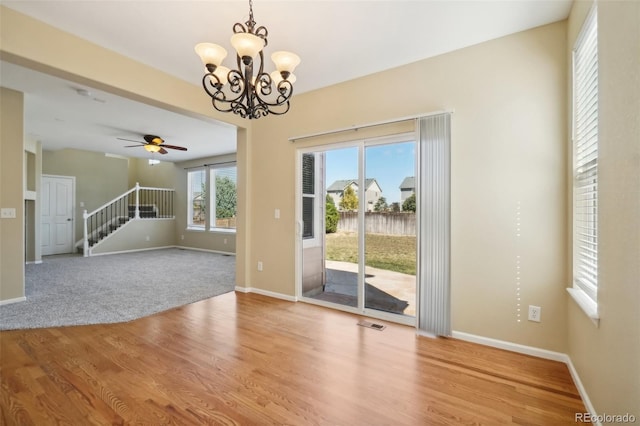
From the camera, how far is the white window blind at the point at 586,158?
1.82m

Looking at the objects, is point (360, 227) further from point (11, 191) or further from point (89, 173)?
point (89, 173)

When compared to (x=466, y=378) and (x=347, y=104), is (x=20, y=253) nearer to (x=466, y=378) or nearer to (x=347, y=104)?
(x=347, y=104)

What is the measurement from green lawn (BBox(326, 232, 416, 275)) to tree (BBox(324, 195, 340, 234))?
0.08 meters

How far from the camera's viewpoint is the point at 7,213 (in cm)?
377

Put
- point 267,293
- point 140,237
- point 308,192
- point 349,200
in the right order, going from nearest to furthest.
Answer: point 349,200 → point 308,192 → point 267,293 → point 140,237

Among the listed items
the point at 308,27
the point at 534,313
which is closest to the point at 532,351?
the point at 534,313

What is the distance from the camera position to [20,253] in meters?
3.90

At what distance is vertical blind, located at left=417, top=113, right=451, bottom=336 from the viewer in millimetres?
2822

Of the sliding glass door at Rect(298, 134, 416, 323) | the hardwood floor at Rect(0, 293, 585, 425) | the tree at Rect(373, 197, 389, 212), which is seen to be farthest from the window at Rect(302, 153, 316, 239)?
the hardwood floor at Rect(0, 293, 585, 425)

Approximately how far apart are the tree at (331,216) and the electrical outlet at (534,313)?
215cm

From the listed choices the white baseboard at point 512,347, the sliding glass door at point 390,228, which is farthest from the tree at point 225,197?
the white baseboard at point 512,347

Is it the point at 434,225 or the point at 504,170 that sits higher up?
the point at 504,170

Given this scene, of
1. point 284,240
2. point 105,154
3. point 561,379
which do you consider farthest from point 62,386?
point 105,154

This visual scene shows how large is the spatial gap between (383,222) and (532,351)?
178 centimetres
